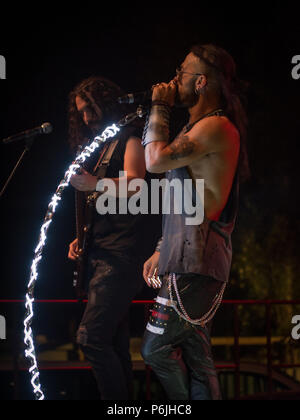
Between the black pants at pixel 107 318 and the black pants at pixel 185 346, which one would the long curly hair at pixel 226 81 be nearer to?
the black pants at pixel 185 346

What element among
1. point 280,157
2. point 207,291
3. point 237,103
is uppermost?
point 280,157

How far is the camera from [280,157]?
11859 mm

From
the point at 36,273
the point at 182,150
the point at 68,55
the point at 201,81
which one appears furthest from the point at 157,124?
the point at 68,55

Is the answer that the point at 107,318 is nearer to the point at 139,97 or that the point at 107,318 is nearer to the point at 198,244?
the point at 198,244

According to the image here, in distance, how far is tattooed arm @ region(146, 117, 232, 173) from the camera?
217 cm

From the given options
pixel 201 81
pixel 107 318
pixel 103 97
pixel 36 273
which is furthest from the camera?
pixel 103 97

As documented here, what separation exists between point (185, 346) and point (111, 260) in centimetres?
64

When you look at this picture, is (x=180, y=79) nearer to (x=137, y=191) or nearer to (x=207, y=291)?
(x=137, y=191)

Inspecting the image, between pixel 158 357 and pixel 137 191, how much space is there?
34.2 inches

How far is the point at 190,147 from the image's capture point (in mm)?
2162

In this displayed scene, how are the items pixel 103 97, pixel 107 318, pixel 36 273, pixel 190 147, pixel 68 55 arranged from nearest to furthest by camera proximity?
pixel 190 147 < pixel 107 318 < pixel 36 273 < pixel 103 97 < pixel 68 55

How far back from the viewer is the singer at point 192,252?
7.13 ft

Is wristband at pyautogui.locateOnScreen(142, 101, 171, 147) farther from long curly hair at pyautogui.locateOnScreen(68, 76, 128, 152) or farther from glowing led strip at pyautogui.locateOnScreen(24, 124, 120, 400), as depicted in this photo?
long curly hair at pyautogui.locateOnScreen(68, 76, 128, 152)

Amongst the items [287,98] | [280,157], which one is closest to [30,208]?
[287,98]
